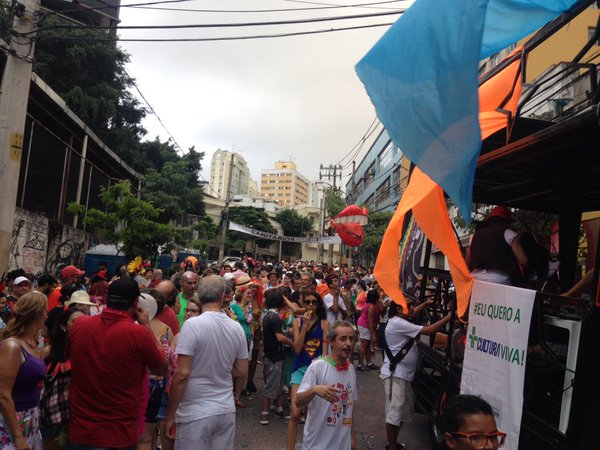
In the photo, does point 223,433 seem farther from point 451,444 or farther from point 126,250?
point 126,250

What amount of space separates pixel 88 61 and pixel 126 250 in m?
19.5

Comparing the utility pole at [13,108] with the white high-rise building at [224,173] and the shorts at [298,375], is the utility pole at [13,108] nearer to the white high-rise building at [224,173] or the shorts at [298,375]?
the shorts at [298,375]

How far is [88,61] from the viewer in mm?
27094

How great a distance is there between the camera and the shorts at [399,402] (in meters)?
5.06

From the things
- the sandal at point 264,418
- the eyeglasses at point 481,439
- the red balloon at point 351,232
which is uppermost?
the red balloon at point 351,232

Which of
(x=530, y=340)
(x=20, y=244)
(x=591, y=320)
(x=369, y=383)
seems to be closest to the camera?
(x=591, y=320)

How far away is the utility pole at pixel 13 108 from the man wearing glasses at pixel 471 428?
797 centimetres

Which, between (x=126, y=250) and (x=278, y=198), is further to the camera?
(x=278, y=198)

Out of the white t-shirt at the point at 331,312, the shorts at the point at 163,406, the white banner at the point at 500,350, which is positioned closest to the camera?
the white banner at the point at 500,350

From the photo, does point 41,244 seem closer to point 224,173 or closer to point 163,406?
point 163,406

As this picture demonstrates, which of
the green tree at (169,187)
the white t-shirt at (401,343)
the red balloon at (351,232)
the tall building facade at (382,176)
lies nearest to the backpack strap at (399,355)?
the white t-shirt at (401,343)

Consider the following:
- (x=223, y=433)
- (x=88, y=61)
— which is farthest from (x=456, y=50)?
(x=88, y=61)

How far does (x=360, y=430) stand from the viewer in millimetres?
6047

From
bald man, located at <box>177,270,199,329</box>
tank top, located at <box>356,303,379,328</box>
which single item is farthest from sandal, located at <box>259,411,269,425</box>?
tank top, located at <box>356,303,379,328</box>
